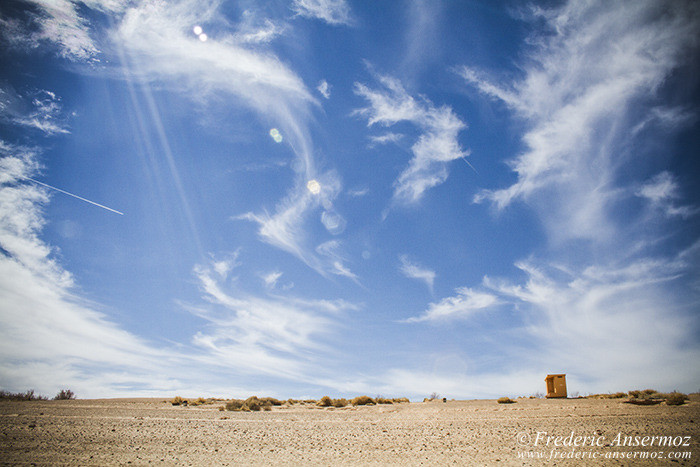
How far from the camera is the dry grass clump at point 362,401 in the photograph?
2497 centimetres

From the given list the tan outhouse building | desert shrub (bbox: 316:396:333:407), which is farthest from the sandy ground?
desert shrub (bbox: 316:396:333:407)

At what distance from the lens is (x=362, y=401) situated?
2514cm

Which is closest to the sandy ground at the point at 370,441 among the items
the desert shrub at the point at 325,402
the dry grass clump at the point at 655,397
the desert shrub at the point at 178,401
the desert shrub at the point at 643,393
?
the dry grass clump at the point at 655,397

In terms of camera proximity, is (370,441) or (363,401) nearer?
(370,441)

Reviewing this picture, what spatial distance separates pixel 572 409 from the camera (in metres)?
15.4

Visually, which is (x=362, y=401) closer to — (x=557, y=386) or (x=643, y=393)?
(x=557, y=386)

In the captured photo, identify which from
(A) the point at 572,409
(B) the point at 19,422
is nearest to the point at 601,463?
(A) the point at 572,409

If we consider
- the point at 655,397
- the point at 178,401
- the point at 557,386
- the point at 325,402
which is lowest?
the point at 178,401

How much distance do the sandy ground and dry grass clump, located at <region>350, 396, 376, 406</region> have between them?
11.3 m

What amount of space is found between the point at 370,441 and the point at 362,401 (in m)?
15.7

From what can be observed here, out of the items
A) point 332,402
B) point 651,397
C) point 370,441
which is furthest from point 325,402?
point 651,397

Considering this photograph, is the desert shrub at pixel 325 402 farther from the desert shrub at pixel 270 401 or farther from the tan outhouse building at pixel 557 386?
the tan outhouse building at pixel 557 386

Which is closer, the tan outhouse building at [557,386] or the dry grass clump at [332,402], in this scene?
the tan outhouse building at [557,386]

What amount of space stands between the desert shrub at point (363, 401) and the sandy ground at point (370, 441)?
37.0ft
